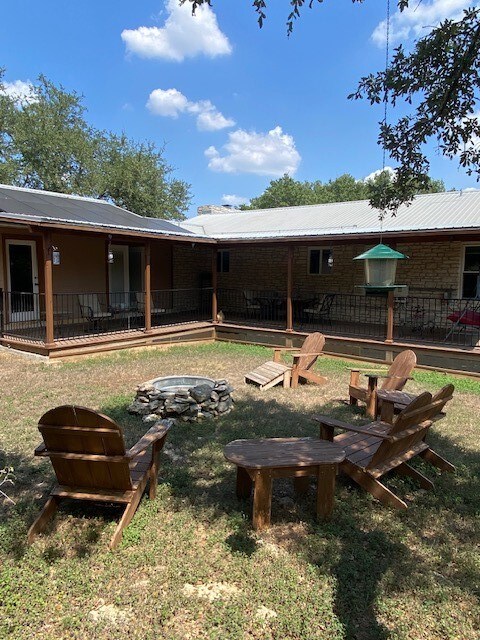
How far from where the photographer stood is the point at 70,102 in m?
26.3

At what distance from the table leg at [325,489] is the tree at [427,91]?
7.95 feet

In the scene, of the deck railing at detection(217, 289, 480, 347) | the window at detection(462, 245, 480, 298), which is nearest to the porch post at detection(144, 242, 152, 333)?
the deck railing at detection(217, 289, 480, 347)

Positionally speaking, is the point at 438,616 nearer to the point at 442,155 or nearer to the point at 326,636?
the point at 326,636

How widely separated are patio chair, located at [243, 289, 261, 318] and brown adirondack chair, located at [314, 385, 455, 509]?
9.75 m

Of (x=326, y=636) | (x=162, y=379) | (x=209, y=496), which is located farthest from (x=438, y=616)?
(x=162, y=379)

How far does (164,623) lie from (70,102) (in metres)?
30.2

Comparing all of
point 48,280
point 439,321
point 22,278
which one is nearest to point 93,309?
point 22,278

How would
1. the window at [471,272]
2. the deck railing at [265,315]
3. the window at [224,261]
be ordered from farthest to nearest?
the window at [224,261], the window at [471,272], the deck railing at [265,315]

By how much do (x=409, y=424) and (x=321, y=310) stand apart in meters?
9.12

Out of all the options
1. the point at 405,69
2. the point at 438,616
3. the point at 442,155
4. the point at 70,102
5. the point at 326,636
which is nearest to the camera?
the point at 326,636

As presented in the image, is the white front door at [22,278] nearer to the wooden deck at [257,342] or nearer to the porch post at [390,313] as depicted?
the wooden deck at [257,342]

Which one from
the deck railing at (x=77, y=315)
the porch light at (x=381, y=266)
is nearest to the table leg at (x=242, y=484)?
the porch light at (x=381, y=266)

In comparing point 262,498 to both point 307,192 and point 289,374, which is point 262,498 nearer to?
point 289,374

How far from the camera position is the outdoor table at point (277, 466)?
306 cm
